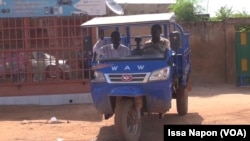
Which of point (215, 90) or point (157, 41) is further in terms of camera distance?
point (215, 90)

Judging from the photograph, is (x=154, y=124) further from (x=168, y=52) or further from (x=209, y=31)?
(x=209, y=31)

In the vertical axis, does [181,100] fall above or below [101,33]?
below

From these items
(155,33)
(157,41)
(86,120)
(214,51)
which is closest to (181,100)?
(157,41)

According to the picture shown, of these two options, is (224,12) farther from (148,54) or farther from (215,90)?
(148,54)

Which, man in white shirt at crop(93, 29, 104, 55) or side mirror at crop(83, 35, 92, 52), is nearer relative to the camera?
side mirror at crop(83, 35, 92, 52)

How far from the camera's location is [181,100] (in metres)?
9.46

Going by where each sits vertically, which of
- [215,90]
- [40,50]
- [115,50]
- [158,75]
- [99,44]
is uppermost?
[99,44]

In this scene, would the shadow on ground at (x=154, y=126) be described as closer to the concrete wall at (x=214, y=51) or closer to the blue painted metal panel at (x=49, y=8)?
the blue painted metal panel at (x=49, y=8)

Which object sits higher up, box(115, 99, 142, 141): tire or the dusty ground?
box(115, 99, 142, 141): tire

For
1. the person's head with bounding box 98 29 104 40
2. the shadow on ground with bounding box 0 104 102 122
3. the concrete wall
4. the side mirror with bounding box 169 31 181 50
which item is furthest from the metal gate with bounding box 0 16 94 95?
the concrete wall

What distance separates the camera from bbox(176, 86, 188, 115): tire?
368 inches

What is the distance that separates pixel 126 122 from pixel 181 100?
107 inches

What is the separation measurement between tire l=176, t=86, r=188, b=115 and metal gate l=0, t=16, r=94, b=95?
3.17 metres

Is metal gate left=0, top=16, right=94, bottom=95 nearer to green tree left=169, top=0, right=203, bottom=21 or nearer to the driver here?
the driver
